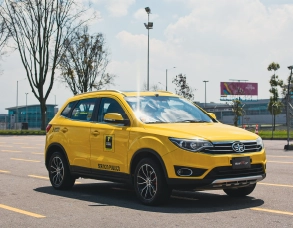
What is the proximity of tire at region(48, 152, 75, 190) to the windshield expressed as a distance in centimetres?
193

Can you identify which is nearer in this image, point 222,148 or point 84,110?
point 222,148

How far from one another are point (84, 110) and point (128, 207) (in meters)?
2.57

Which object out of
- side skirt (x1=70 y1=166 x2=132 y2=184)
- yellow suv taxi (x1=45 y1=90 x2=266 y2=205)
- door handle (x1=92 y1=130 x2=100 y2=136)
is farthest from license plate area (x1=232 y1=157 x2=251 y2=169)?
door handle (x1=92 y1=130 x2=100 y2=136)

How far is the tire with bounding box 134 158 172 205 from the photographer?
26.4 ft

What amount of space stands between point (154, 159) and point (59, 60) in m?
48.8

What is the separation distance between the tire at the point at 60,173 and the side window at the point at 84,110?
792 millimetres

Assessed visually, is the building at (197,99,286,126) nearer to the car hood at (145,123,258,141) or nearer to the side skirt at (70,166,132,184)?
the side skirt at (70,166,132,184)

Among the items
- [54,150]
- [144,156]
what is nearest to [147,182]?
[144,156]

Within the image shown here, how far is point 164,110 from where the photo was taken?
9.13m

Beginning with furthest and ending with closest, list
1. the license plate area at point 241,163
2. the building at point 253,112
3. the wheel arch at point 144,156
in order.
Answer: the building at point 253,112
the wheel arch at point 144,156
the license plate area at point 241,163

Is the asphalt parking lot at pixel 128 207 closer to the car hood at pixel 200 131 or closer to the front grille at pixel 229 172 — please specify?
the front grille at pixel 229 172

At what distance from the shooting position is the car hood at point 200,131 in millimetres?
7934

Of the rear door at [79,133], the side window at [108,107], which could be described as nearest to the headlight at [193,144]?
the side window at [108,107]

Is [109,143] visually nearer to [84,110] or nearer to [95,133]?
[95,133]
